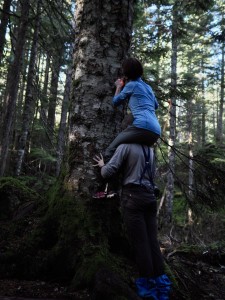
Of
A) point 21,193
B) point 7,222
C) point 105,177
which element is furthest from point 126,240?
point 21,193

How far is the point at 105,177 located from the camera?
3840 mm

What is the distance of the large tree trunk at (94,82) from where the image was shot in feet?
13.7

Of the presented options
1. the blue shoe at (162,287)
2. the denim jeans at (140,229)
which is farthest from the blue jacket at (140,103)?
the blue shoe at (162,287)

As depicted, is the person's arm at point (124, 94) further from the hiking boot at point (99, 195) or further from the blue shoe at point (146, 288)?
the blue shoe at point (146, 288)

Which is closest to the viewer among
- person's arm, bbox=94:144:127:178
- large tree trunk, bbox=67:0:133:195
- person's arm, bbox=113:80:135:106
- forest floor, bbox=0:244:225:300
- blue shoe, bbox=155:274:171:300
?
forest floor, bbox=0:244:225:300

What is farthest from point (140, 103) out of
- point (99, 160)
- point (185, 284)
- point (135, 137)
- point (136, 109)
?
point (185, 284)

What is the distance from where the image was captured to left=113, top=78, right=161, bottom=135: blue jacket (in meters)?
3.85

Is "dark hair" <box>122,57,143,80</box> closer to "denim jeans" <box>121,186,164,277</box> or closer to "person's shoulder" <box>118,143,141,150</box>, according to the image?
"person's shoulder" <box>118,143,141,150</box>

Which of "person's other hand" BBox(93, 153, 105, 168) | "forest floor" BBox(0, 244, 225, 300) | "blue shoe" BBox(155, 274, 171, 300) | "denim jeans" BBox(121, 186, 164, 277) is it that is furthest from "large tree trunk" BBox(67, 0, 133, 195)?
"blue shoe" BBox(155, 274, 171, 300)

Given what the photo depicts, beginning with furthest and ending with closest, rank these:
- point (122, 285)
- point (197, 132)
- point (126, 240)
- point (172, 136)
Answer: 1. point (197, 132)
2. point (172, 136)
3. point (126, 240)
4. point (122, 285)

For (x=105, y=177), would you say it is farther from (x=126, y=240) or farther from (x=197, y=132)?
(x=197, y=132)

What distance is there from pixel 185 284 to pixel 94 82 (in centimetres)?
296

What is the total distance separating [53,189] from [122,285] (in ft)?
5.69

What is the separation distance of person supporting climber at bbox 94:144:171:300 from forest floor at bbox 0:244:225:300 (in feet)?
1.52
